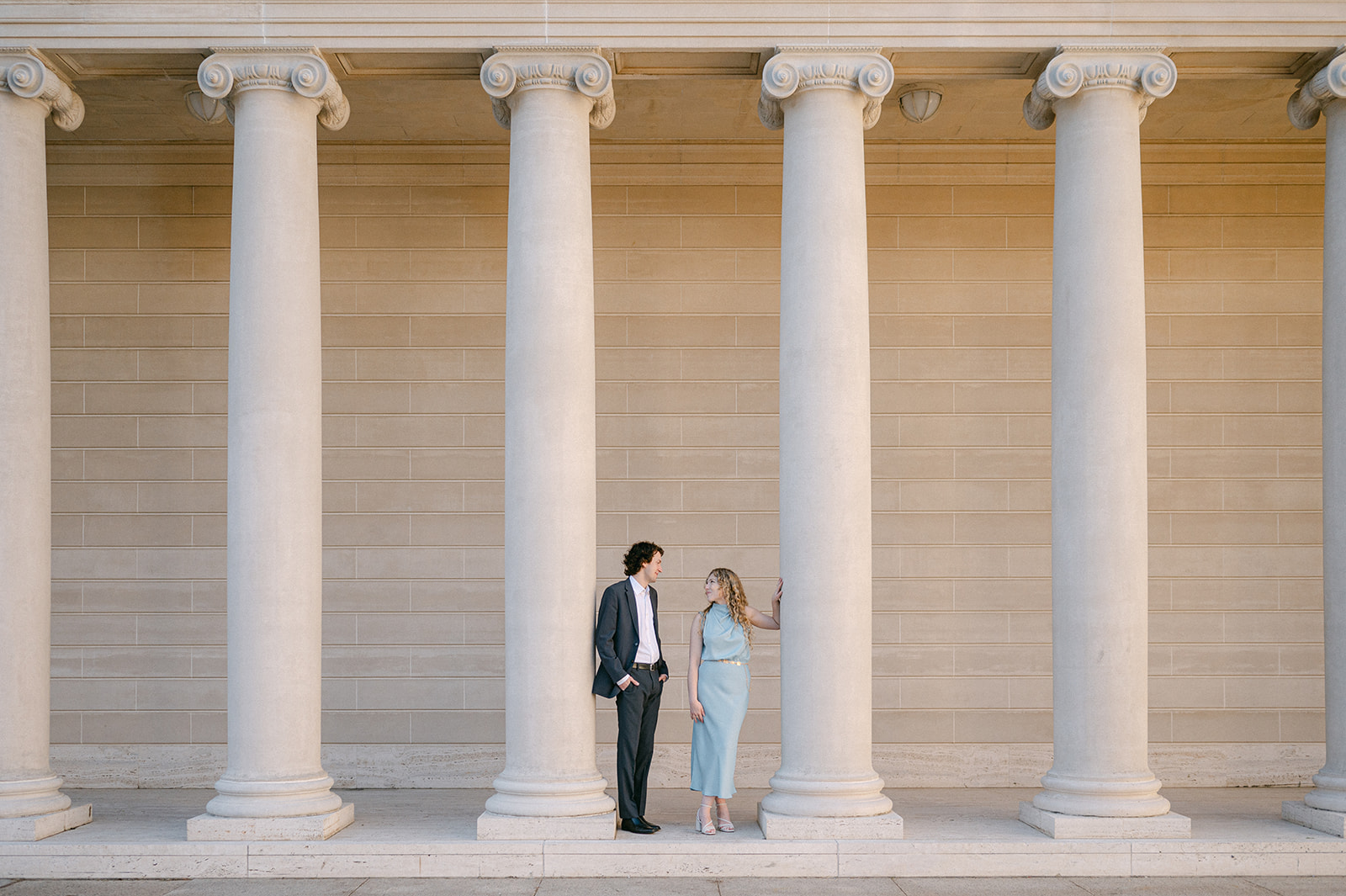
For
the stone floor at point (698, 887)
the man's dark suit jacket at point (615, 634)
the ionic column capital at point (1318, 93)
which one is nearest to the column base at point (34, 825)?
the stone floor at point (698, 887)

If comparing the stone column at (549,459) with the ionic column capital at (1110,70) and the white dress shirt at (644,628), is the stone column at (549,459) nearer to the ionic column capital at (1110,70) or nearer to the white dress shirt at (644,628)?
the white dress shirt at (644,628)

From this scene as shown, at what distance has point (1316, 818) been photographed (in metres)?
16.3

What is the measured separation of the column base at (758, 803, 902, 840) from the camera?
50.3 ft

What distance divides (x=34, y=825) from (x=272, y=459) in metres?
5.54

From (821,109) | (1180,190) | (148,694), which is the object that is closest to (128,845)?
(148,694)

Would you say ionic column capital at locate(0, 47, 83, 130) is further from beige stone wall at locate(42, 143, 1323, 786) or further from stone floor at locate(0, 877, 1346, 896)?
stone floor at locate(0, 877, 1346, 896)

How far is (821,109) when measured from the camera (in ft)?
52.9

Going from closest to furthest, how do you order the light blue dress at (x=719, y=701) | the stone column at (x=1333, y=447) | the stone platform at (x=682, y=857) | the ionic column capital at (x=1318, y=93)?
the stone platform at (x=682, y=857)
the light blue dress at (x=719, y=701)
the ionic column capital at (x=1318, y=93)
the stone column at (x=1333, y=447)

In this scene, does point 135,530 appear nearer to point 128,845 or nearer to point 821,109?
point 128,845

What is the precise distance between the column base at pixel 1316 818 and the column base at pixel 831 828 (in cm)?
581

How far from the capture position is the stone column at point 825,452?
1571 centimetres

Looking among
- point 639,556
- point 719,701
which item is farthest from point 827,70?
point 719,701

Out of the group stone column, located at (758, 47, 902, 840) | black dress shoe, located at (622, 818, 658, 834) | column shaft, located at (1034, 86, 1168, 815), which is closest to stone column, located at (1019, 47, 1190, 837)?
column shaft, located at (1034, 86, 1168, 815)

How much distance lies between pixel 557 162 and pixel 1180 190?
12.6 meters
